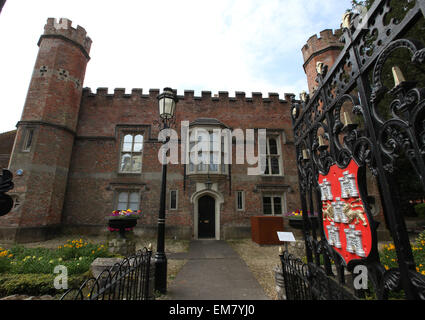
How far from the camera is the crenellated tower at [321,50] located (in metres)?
11.3

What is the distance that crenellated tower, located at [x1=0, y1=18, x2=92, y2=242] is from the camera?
939 centimetres

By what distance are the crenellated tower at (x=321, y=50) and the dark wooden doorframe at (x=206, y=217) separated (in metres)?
8.73

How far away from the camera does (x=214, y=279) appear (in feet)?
16.6

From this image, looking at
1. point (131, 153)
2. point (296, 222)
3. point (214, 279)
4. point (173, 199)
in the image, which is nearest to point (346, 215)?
point (214, 279)

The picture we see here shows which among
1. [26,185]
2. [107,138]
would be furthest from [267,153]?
[26,185]

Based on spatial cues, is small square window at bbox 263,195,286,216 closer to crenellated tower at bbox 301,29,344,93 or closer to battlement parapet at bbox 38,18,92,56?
crenellated tower at bbox 301,29,344,93

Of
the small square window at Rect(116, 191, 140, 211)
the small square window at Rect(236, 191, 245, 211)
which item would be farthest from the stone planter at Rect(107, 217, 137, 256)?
the small square window at Rect(236, 191, 245, 211)

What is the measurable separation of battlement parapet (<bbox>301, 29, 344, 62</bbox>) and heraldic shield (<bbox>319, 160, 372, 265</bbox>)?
491 inches

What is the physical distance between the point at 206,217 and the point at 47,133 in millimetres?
9689

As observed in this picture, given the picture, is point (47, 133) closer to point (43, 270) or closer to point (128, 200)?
point (128, 200)

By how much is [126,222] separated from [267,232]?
6395 mm

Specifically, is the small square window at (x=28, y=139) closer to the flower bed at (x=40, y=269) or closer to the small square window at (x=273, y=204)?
the flower bed at (x=40, y=269)

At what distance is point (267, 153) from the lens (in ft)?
41.7

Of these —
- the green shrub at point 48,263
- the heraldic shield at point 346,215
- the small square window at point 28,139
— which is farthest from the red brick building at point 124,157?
the heraldic shield at point 346,215
